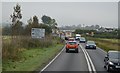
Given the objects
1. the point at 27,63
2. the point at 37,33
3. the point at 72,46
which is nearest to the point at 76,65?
the point at 27,63

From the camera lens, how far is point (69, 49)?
160 feet

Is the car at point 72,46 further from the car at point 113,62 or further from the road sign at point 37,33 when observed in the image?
the car at point 113,62

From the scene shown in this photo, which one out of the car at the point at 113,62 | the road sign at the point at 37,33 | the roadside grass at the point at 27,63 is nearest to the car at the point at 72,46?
the roadside grass at the point at 27,63

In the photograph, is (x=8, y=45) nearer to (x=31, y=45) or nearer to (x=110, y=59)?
(x=110, y=59)

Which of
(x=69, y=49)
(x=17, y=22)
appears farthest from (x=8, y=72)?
(x=17, y=22)

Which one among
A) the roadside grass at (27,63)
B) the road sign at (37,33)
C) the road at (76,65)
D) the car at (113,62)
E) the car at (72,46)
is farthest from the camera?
the road sign at (37,33)

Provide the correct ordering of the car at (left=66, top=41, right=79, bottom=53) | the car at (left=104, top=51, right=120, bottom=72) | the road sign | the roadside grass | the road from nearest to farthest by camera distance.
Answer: the car at (left=104, top=51, right=120, bottom=72) < the roadside grass < the road < the car at (left=66, top=41, right=79, bottom=53) < the road sign

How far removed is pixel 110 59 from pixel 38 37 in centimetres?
4085

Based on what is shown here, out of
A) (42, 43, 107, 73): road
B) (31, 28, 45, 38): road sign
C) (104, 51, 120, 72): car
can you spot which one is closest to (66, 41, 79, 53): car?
(42, 43, 107, 73): road

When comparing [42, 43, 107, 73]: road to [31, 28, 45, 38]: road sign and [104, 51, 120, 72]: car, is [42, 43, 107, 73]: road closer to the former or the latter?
[104, 51, 120, 72]: car

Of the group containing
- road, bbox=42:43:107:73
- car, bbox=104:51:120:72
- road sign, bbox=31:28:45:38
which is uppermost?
road sign, bbox=31:28:45:38

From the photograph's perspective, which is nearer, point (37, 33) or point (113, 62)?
point (113, 62)

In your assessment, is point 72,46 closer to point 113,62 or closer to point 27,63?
point 27,63

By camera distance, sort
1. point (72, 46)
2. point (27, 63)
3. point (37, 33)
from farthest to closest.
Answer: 1. point (37, 33)
2. point (72, 46)
3. point (27, 63)
